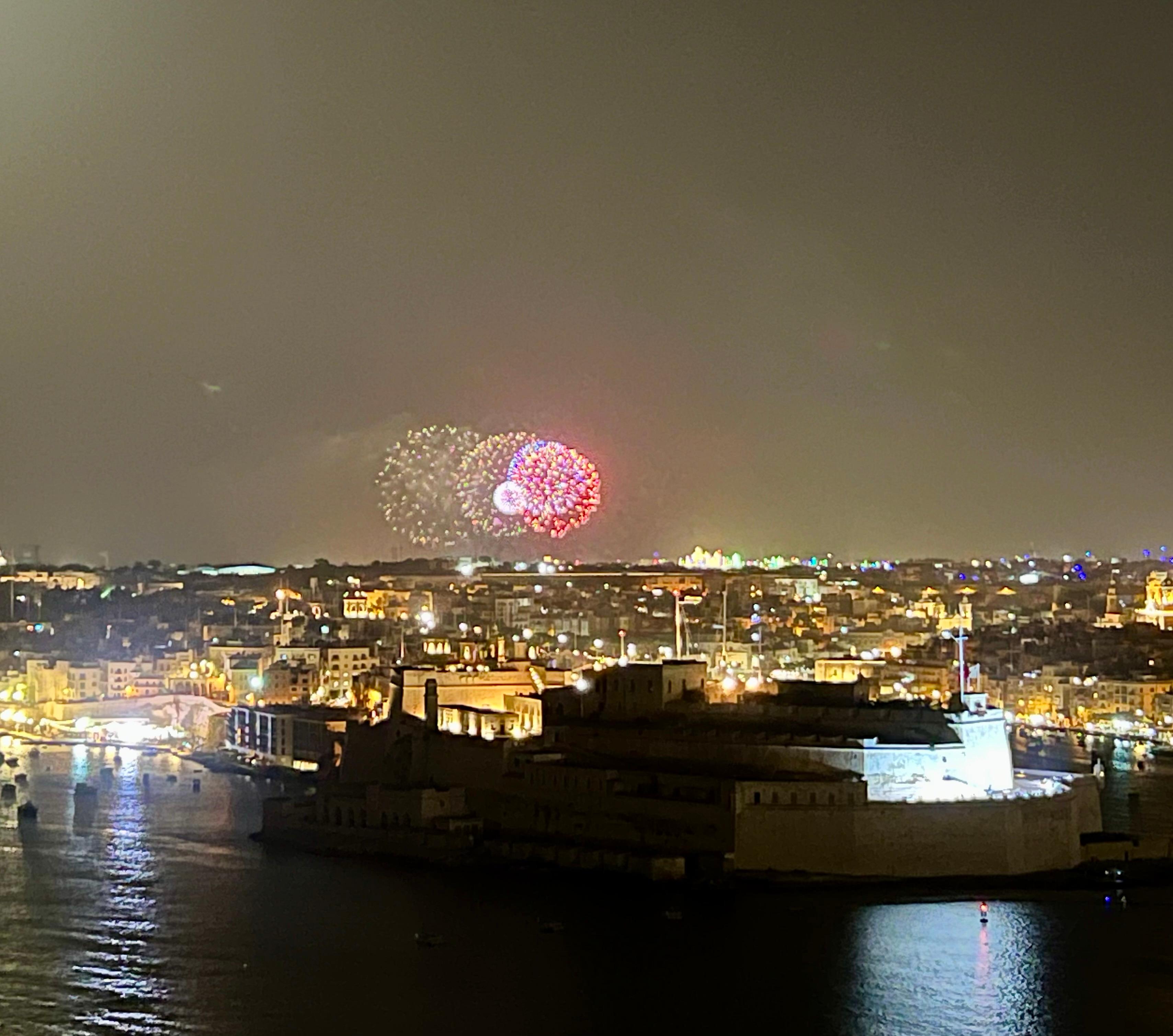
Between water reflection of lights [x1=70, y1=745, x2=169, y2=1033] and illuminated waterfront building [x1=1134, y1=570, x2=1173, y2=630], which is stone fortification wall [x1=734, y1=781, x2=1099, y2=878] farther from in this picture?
illuminated waterfront building [x1=1134, y1=570, x2=1173, y2=630]

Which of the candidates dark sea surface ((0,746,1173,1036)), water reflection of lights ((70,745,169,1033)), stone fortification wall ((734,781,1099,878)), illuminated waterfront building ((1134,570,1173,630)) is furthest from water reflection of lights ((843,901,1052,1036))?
illuminated waterfront building ((1134,570,1173,630))

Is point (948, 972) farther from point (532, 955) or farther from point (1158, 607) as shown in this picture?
point (1158, 607)

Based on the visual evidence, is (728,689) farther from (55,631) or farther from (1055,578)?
(1055,578)

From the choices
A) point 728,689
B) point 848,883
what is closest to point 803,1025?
point 848,883

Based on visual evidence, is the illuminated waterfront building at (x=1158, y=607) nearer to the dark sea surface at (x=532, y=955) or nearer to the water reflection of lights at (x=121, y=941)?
the water reflection of lights at (x=121, y=941)

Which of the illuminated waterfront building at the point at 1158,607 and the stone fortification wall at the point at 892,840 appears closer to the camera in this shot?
the stone fortification wall at the point at 892,840

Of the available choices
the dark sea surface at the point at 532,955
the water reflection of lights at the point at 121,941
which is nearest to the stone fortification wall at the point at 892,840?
the dark sea surface at the point at 532,955

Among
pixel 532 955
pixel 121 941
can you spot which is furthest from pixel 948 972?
pixel 121 941
